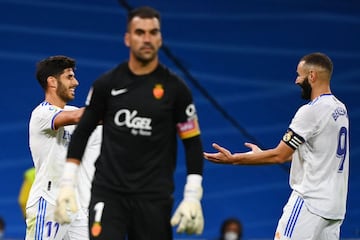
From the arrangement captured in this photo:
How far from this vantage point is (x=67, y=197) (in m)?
5.77

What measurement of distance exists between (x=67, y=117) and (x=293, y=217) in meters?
1.65

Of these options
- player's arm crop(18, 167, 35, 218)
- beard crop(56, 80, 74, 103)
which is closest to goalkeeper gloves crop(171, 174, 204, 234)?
beard crop(56, 80, 74, 103)

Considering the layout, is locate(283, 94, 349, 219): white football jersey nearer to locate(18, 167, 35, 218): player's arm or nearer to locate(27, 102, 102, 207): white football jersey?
locate(27, 102, 102, 207): white football jersey

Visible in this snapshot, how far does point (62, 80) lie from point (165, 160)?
230cm

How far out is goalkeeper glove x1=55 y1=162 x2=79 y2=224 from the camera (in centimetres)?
573

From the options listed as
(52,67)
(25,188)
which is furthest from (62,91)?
(25,188)

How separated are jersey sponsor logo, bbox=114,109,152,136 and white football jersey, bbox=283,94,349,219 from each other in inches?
70.0

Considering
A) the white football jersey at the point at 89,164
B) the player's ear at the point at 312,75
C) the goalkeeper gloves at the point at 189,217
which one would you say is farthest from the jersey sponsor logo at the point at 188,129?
the white football jersey at the point at 89,164

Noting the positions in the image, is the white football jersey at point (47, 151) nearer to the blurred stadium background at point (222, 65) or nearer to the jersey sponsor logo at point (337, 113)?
the jersey sponsor logo at point (337, 113)

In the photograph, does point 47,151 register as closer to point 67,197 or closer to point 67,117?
point 67,117

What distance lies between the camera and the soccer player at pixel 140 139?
19.2 ft

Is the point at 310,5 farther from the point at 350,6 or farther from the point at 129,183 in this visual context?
the point at 129,183

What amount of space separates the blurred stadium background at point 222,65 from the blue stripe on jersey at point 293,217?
480 cm

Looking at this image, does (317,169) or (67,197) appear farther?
(317,169)
